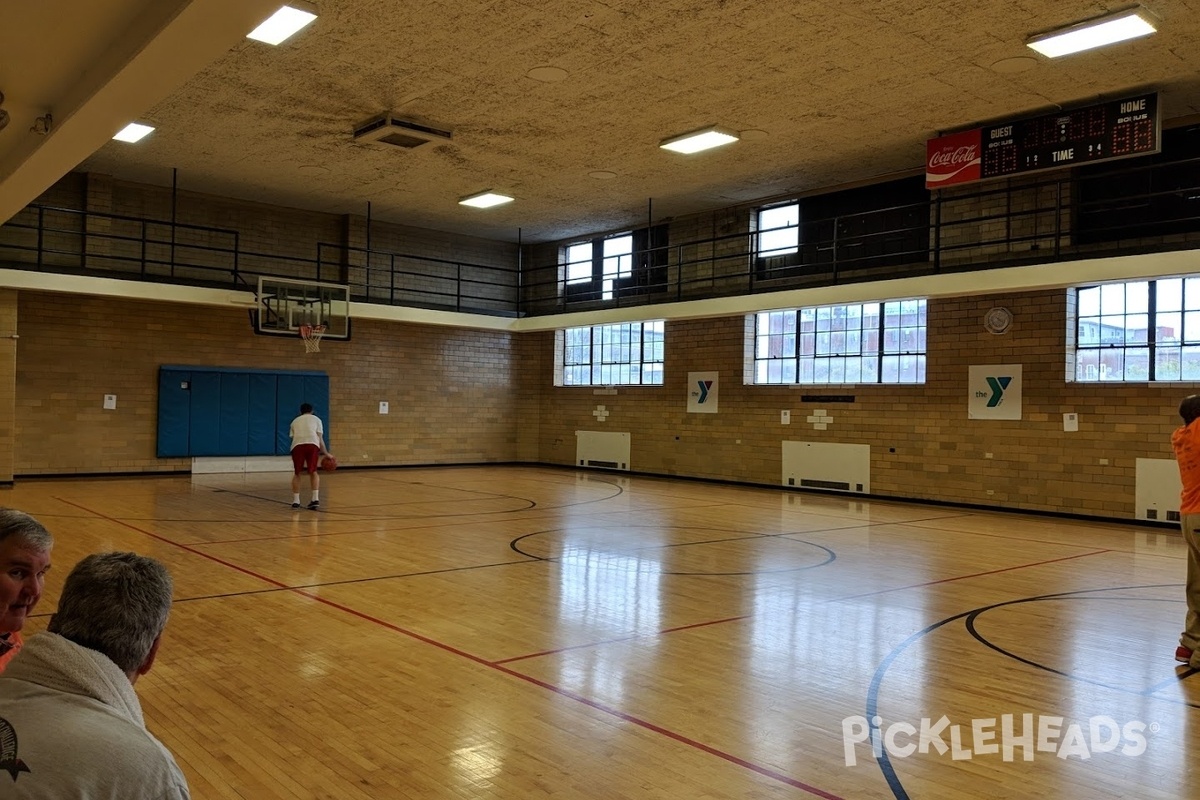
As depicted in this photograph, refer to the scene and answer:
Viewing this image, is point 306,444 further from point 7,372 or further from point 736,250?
point 736,250

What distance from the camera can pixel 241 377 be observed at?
53.5ft

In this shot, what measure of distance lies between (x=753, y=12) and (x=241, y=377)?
12007 millimetres

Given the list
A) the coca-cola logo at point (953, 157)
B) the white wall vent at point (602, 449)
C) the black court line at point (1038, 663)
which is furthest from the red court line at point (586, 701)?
the white wall vent at point (602, 449)

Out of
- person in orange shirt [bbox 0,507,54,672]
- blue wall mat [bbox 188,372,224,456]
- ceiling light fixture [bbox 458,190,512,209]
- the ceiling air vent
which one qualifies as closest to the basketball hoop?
blue wall mat [bbox 188,372,224,456]

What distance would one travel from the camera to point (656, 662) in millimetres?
4836

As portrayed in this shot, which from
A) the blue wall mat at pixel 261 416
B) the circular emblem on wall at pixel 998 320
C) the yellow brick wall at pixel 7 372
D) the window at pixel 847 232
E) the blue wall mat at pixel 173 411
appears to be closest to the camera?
the circular emblem on wall at pixel 998 320

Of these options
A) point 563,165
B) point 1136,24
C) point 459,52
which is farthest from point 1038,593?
point 563,165

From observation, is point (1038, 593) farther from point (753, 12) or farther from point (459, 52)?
point (459, 52)

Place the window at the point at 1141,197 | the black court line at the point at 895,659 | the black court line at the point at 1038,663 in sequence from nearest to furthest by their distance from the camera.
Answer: the black court line at the point at 895,659 → the black court line at the point at 1038,663 → the window at the point at 1141,197

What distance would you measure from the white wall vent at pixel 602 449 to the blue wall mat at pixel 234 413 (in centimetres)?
664

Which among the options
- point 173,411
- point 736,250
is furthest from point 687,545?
point 173,411

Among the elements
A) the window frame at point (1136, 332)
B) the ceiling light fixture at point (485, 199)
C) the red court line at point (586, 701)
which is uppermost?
the ceiling light fixture at point (485, 199)

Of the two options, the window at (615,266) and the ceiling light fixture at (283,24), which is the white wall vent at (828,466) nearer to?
the window at (615,266)

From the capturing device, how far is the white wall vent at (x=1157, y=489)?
1095cm
